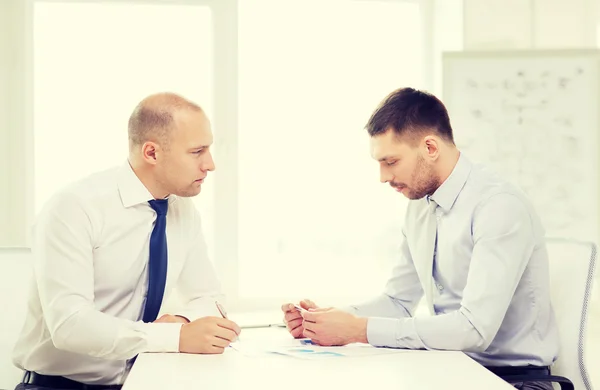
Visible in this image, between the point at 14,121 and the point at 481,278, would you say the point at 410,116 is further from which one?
the point at 14,121

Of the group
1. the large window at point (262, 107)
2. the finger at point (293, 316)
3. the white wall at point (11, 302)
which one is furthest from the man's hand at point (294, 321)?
the large window at point (262, 107)

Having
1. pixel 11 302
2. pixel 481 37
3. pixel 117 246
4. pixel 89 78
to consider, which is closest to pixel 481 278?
pixel 117 246

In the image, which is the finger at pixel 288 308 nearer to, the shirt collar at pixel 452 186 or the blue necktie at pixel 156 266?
the blue necktie at pixel 156 266

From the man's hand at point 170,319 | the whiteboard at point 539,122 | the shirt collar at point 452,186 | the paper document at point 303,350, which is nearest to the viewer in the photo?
the paper document at point 303,350

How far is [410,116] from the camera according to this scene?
2.38 m

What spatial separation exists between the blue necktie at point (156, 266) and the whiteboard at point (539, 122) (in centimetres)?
190

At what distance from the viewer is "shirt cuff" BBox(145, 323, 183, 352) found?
202 centimetres

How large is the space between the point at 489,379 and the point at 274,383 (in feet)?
1.51

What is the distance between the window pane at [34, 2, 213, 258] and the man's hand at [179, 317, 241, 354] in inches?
78.0

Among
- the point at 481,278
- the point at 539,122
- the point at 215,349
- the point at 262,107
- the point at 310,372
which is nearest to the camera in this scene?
the point at 310,372

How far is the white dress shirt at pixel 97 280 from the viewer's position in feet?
6.79

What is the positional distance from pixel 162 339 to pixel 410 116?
99 cm

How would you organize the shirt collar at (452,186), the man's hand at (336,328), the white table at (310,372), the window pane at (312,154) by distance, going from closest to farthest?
the white table at (310,372) < the man's hand at (336,328) < the shirt collar at (452,186) < the window pane at (312,154)

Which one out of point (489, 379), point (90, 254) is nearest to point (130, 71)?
point (90, 254)
